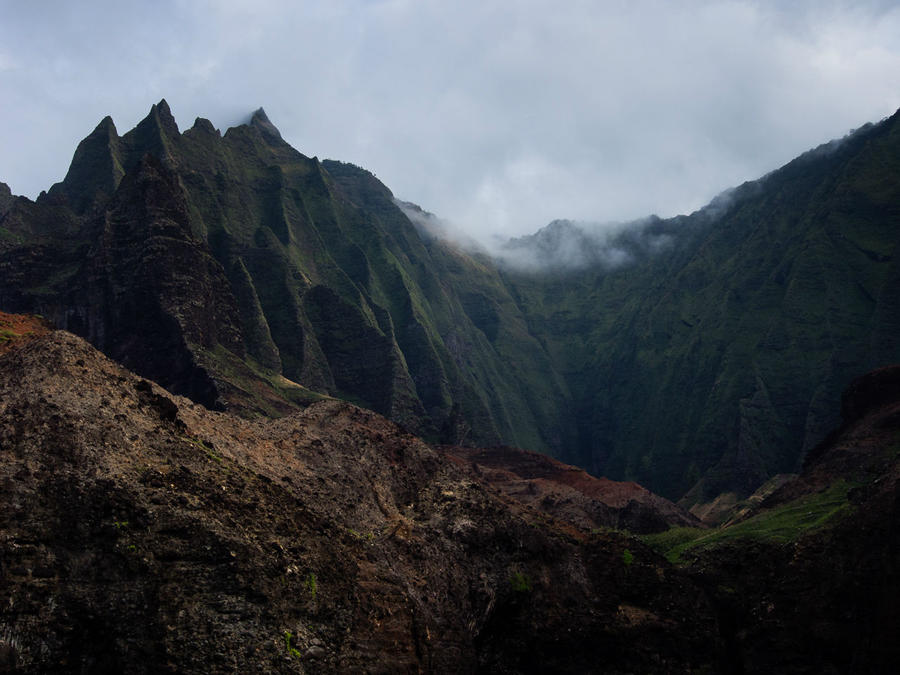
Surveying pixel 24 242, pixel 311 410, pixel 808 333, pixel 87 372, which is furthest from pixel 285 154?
pixel 87 372

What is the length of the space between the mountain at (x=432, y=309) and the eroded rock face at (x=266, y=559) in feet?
155

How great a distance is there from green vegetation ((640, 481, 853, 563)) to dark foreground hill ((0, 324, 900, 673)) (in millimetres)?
490

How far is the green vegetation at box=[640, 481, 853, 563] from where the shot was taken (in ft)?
144

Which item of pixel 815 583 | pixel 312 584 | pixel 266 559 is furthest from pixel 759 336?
pixel 266 559

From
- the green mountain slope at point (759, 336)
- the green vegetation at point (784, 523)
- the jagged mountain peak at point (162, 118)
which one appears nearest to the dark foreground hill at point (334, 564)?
the green vegetation at point (784, 523)

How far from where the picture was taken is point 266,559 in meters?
23.3

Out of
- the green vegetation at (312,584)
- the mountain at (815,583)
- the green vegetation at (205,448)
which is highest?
the green vegetation at (205,448)

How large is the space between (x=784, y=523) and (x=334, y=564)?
35461 millimetres

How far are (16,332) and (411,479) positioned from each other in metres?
30.8

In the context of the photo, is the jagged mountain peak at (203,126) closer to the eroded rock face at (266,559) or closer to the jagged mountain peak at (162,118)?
the jagged mountain peak at (162,118)

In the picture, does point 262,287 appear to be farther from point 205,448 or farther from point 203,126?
point 205,448

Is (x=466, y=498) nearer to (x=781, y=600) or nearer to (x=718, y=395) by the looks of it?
(x=781, y=600)

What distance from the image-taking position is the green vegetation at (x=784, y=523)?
44.0 meters

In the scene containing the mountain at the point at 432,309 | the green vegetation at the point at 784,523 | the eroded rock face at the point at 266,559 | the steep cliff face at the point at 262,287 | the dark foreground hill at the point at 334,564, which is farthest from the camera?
the mountain at the point at 432,309
